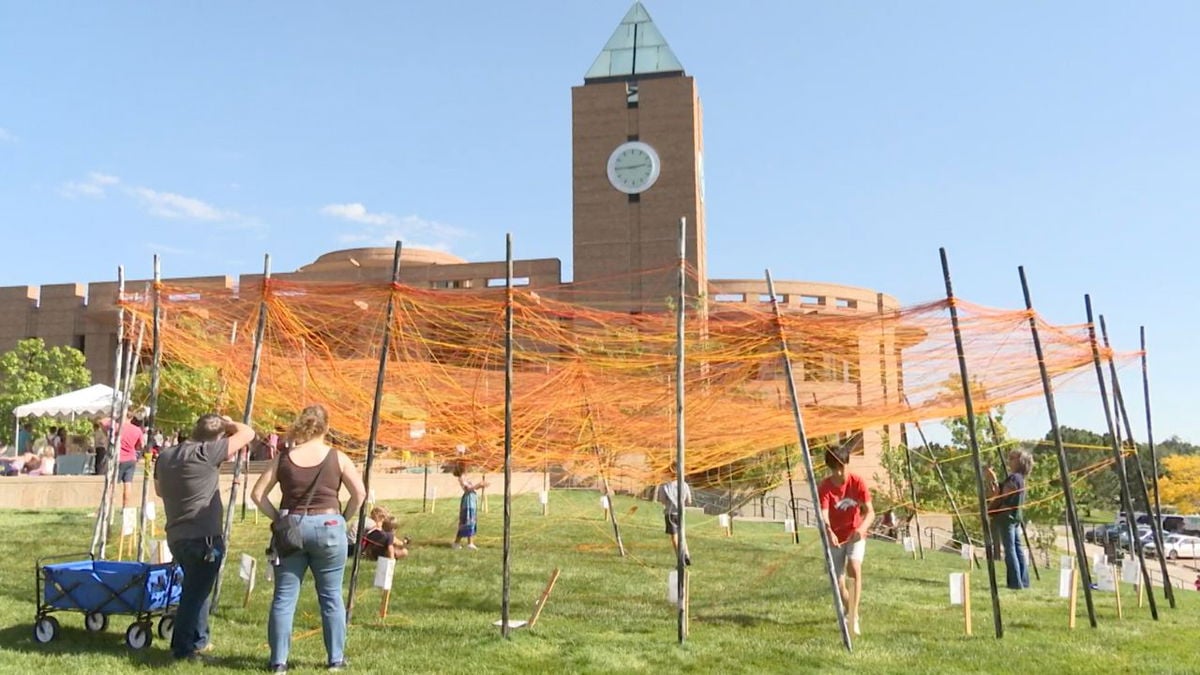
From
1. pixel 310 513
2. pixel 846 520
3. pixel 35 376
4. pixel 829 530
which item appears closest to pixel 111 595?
pixel 310 513

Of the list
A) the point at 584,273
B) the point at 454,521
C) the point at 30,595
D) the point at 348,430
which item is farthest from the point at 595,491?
the point at 584,273

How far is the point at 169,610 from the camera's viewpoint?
6453 millimetres

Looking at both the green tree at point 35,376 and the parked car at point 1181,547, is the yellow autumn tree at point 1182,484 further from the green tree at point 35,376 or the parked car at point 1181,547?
the green tree at point 35,376

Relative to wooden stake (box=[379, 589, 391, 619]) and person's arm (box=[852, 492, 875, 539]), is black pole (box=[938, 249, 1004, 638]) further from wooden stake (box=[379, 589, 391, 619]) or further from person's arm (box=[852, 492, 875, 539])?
wooden stake (box=[379, 589, 391, 619])

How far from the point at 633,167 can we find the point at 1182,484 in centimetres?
3620

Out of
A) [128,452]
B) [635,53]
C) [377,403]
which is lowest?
[128,452]

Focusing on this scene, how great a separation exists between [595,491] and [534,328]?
1965 cm

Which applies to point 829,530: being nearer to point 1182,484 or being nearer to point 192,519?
point 192,519

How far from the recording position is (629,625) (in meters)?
7.71

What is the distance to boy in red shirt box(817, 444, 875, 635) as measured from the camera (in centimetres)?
756

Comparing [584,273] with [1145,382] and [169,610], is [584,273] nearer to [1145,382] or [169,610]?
[1145,382]

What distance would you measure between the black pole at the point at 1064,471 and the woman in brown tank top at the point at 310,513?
21.6 feet

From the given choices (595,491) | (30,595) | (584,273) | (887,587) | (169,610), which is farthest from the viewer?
(584,273)

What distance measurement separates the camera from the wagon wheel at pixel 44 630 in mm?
6328
